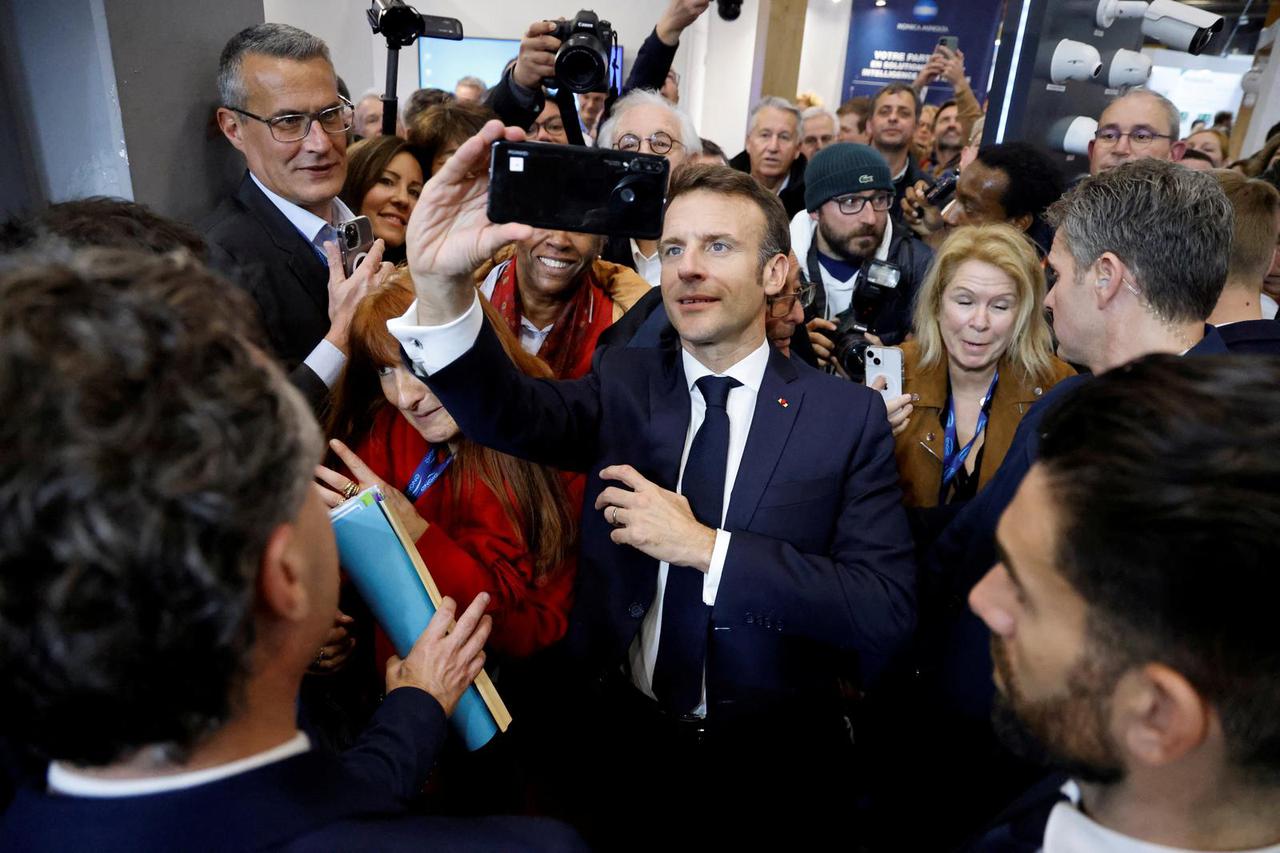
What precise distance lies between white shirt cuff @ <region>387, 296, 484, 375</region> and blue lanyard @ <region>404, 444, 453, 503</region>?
44 cm

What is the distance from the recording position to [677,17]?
3023mm

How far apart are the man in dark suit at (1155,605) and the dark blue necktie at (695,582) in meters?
0.73

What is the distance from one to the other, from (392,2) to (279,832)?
8.88 feet

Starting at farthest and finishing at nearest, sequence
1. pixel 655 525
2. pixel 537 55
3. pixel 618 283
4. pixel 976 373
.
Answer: pixel 537 55, pixel 618 283, pixel 976 373, pixel 655 525

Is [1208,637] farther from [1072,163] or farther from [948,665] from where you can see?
[1072,163]

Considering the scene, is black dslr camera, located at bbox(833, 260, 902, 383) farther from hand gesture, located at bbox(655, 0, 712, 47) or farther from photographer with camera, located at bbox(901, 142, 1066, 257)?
hand gesture, located at bbox(655, 0, 712, 47)

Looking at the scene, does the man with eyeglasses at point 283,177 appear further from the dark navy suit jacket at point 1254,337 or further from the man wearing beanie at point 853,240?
the dark navy suit jacket at point 1254,337

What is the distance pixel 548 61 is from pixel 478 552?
2006 millimetres

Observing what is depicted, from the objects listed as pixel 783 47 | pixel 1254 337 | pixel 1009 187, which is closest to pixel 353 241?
pixel 1254 337

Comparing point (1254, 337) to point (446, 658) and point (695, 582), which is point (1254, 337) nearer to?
point (695, 582)

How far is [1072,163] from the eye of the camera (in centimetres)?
470

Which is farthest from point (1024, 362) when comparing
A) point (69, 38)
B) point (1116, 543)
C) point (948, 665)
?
point (69, 38)

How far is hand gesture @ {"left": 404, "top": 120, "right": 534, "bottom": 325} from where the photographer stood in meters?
1.28

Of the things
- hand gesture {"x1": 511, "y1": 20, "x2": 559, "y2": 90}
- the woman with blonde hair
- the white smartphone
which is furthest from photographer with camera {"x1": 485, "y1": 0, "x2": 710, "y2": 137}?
the woman with blonde hair
